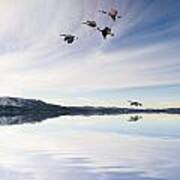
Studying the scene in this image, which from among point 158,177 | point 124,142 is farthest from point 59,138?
point 158,177

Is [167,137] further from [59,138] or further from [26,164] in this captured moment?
[26,164]

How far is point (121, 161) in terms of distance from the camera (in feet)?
96.6

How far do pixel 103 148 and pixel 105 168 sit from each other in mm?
8235

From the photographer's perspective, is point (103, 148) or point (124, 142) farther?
point (124, 142)

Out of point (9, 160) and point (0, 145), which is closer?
point (9, 160)

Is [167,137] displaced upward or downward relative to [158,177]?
upward

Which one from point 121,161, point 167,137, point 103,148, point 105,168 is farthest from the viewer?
point 167,137

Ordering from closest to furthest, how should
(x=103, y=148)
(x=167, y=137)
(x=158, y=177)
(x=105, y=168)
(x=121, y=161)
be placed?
1. (x=158, y=177)
2. (x=105, y=168)
3. (x=121, y=161)
4. (x=103, y=148)
5. (x=167, y=137)

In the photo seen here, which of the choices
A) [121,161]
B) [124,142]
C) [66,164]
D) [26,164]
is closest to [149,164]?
[121,161]

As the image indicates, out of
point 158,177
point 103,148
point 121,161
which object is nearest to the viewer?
point 158,177

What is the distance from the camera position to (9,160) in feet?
98.1

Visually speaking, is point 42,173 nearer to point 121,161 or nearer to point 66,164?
point 66,164

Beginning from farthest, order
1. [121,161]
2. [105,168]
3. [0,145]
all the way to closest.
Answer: [0,145], [121,161], [105,168]

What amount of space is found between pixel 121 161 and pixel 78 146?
7.71m
